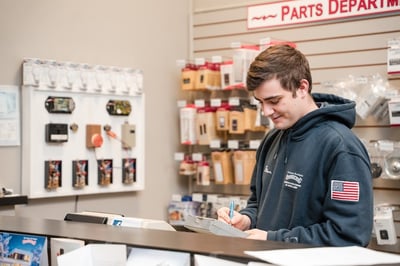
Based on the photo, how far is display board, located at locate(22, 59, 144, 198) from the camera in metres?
4.03

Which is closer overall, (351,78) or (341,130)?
(341,130)

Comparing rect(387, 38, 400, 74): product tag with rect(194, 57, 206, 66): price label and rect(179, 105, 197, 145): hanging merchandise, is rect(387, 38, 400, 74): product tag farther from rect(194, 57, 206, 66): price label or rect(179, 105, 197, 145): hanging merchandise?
rect(179, 105, 197, 145): hanging merchandise

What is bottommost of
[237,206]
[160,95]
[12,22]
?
[237,206]

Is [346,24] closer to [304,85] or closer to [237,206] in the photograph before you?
[237,206]

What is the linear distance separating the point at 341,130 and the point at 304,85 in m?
0.22

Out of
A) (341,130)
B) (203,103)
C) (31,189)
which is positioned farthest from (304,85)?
(203,103)

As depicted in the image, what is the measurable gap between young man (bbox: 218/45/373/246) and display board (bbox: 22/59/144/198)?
1942mm

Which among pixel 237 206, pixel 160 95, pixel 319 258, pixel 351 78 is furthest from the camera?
pixel 160 95

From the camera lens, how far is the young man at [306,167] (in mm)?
2119

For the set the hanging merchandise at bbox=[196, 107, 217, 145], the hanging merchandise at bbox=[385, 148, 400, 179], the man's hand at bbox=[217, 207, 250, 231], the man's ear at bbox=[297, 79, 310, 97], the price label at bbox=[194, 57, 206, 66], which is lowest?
the man's hand at bbox=[217, 207, 250, 231]

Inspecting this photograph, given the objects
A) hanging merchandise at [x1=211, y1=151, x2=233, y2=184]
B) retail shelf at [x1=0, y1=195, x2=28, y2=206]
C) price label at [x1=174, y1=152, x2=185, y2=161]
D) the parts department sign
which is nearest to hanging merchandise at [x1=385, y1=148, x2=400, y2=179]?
the parts department sign

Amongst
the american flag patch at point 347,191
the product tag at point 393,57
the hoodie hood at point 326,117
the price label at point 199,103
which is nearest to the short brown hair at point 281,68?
the hoodie hood at point 326,117

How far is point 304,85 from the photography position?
236 centimetres

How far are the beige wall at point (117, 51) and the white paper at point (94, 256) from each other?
2233mm
